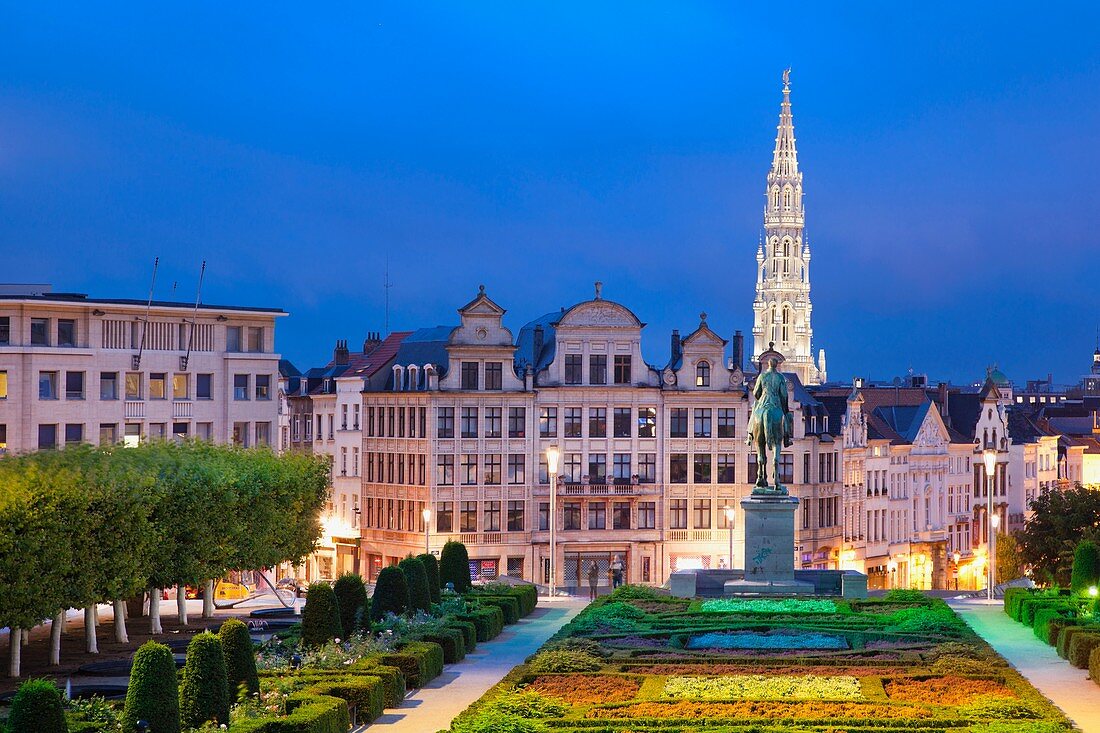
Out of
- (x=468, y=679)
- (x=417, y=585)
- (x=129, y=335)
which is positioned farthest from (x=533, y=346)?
(x=468, y=679)

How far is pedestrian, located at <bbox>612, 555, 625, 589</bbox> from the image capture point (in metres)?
78.1

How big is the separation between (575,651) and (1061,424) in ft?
407

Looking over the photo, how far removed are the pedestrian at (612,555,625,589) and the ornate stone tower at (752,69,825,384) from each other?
9560 cm

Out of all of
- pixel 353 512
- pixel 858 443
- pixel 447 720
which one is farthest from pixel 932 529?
pixel 447 720

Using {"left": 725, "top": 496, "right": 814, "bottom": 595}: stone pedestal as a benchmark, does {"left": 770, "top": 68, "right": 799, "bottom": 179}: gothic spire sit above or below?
above

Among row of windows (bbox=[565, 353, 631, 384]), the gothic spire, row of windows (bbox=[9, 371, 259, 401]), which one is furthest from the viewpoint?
the gothic spire

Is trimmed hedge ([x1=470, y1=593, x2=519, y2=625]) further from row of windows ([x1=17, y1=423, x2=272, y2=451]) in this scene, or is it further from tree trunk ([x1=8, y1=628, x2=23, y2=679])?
row of windows ([x1=17, y1=423, x2=272, y2=451])

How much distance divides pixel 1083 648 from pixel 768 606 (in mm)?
11908

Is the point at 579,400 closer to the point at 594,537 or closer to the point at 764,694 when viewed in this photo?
the point at 594,537

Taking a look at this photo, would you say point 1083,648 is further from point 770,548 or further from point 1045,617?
point 770,548

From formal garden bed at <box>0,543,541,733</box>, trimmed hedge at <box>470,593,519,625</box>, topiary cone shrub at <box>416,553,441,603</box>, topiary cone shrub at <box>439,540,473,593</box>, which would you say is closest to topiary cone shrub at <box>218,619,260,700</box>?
formal garden bed at <box>0,543,541,733</box>

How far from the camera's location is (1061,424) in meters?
160

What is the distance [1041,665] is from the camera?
148 ft

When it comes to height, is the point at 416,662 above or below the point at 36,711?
below
